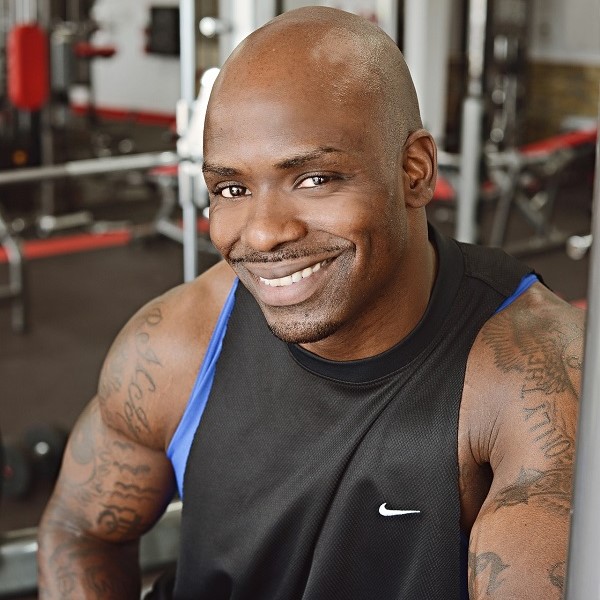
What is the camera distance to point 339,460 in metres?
1.11

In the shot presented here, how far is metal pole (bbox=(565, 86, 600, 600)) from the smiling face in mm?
554

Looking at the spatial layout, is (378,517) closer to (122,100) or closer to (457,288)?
(457,288)

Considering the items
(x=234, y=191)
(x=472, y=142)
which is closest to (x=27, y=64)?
(x=472, y=142)

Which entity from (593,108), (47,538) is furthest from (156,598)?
(593,108)

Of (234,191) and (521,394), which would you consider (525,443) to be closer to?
(521,394)

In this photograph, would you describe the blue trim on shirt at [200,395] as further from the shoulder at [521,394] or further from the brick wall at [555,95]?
the brick wall at [555,95]

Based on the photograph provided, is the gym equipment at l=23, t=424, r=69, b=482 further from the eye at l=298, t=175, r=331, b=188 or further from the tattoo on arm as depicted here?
the eye at l=298, t=175, r=331, b=188

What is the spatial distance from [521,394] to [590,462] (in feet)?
2.01

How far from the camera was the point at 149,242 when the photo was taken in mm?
5312

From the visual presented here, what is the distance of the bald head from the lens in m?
1.00

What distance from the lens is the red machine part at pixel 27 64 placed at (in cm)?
426

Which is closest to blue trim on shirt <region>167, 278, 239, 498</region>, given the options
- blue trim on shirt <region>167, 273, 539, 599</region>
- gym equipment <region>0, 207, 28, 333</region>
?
blue trim on shirt <region>167, 273, 539, 599</region>

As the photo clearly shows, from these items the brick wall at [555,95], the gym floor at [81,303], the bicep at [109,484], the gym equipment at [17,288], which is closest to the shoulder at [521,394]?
the bicep at [109,484]

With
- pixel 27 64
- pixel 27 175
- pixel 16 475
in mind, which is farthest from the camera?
pixel 27 64
